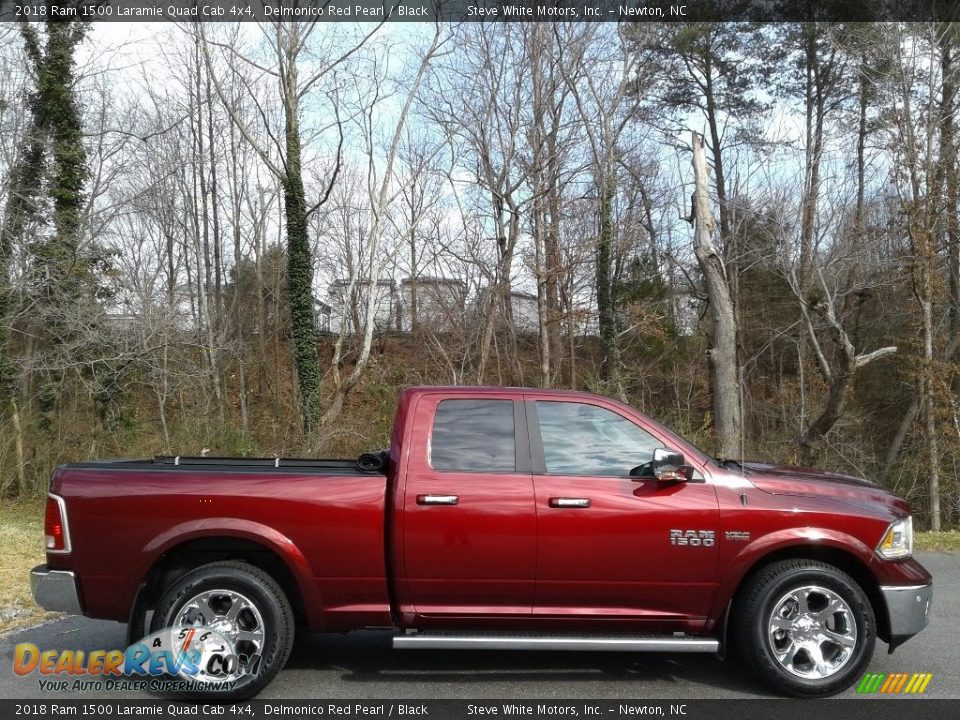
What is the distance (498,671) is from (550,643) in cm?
78

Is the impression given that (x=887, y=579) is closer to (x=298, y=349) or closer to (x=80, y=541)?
(x=80, y=541)

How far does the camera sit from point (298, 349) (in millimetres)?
19797

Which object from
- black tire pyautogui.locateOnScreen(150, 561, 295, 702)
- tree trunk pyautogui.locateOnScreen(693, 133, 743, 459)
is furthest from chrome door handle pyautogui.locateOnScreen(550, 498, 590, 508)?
tree trunk pyautogui.locateOnScreen(693, 133, 743, 459)

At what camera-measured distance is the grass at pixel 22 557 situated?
7020 millimetres

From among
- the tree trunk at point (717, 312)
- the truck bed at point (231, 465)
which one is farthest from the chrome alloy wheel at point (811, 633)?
the tree trunk at point (717, 312)

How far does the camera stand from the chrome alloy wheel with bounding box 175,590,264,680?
483 cm

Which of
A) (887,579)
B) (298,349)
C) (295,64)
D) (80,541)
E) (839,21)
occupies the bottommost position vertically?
(887,579)

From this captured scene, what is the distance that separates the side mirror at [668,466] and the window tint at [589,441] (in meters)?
0.23

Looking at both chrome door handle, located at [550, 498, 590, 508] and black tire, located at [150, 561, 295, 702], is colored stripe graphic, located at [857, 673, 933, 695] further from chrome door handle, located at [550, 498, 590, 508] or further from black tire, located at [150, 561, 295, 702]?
black tire, located at [150, 561, 295, 702]

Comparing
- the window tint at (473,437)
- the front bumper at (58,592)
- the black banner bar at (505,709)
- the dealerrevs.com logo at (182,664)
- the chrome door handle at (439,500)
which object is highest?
the window tint at (473,437)

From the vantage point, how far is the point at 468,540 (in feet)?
16.1

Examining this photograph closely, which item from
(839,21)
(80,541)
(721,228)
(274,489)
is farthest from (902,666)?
(721,228)

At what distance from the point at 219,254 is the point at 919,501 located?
26.4m

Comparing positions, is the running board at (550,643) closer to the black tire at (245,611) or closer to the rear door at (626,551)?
the rear door at (626,551)
